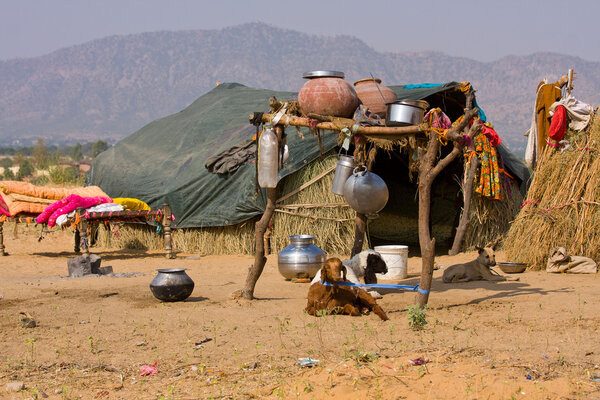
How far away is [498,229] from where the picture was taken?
1133 centimetres

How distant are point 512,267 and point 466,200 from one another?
2.43m

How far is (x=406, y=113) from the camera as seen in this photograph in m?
5.97

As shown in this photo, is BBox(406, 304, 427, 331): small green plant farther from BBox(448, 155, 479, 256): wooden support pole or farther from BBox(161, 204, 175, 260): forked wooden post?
BBox(161, 204, 175, 260): forked wooden post

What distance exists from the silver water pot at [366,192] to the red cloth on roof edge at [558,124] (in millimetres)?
3616

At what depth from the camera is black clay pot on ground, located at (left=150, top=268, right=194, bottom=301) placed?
648 centimetres

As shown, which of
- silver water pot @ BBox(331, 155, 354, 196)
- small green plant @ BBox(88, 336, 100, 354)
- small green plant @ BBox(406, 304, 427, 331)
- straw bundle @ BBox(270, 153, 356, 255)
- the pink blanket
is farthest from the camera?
straw bundle @ BBox(270, 153, 356, 255)

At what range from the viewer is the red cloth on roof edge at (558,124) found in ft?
29.2

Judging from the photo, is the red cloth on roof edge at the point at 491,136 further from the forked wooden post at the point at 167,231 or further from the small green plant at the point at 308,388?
the small green plant at the point at 308,388

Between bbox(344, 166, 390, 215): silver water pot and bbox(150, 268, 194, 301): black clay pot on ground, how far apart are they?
1.79 meters

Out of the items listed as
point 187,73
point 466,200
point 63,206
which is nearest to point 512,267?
point 466,200

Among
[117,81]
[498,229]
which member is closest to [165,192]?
[498,229]

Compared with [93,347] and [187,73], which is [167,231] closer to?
[93,347]

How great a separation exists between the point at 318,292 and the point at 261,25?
197m

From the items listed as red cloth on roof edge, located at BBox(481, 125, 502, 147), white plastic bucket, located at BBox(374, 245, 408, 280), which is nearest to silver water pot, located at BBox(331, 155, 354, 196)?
white plastic bucket, located at BBox(374, 245, 408, 280)
